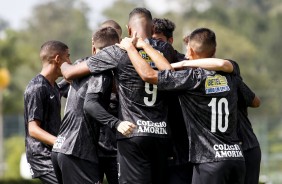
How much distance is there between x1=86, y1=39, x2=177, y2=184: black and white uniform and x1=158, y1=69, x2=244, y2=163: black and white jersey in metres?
0.34

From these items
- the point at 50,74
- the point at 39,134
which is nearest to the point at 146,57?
the point at 39,134

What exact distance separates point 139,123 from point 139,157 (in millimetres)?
387

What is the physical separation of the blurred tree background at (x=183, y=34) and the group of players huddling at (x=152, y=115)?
29.1 m

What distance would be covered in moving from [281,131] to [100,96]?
29.0m

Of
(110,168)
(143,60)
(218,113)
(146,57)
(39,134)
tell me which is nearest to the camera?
(218,113)

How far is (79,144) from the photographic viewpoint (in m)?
11.2

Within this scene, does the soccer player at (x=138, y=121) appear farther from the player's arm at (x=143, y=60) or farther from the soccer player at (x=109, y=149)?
the soccer player at (x=109, y=149)

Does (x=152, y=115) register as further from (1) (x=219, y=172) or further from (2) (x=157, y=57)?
(1) (x=219, y=172)

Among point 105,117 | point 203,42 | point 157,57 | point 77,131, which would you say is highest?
point 203,42

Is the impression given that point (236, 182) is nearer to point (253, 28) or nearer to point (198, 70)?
point (198, 70)

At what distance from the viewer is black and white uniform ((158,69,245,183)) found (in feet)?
33.8

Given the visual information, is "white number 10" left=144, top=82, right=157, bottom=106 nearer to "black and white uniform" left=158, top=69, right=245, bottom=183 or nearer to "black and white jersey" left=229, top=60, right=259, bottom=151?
"black and white uniform" left=158, top=69, right=245, bottom=183

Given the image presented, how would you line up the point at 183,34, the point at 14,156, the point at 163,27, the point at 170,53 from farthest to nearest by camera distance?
→ the point at 183,34 < the point at 14,156 < the point at 163,27 < the point at 170,53

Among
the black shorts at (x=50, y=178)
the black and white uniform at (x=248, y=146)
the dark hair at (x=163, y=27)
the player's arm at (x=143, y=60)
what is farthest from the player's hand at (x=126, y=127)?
the black shorts at (x=50, y=178)
